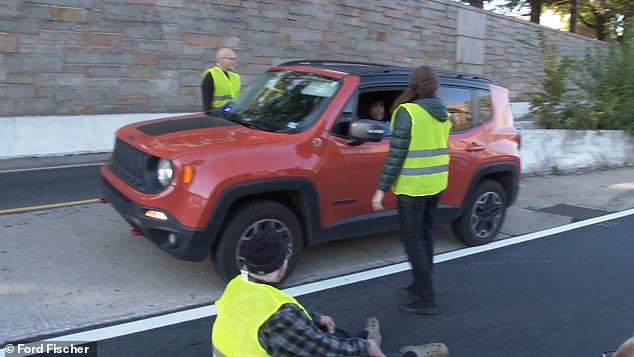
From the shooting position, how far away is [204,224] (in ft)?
14.0

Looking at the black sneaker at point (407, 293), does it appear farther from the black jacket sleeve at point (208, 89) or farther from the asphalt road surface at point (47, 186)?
the asphalt road surface at point (47, 186)

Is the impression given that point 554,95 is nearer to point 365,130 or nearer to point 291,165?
point 365,130

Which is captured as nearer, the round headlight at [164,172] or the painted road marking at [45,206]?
the round headlight at [164,172]

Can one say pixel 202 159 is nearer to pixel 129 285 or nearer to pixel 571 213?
pixel 129 285

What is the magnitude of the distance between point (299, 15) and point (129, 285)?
12.3 meters

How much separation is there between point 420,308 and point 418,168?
3.60 ft

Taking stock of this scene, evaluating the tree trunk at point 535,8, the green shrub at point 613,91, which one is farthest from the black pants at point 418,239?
the tree trunk at point 535,8

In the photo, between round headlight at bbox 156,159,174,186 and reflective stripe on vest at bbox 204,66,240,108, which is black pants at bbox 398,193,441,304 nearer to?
round headlight at bbox 156,159,174,186

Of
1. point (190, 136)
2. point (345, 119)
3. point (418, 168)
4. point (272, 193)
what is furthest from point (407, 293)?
point (190, 136)

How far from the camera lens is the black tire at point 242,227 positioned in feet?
14.6

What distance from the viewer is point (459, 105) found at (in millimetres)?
5953

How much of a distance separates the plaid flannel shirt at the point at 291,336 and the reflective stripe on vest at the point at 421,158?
2.28m

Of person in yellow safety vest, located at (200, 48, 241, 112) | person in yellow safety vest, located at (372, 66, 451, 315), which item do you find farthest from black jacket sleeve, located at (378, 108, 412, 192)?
person in yellow safety vest, located at (200, 48, 241, 112)

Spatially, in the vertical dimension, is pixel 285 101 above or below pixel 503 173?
above
